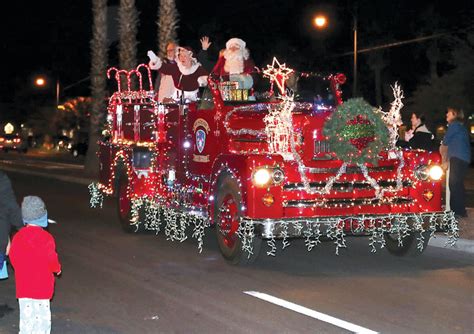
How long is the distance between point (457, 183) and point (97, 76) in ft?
60.4

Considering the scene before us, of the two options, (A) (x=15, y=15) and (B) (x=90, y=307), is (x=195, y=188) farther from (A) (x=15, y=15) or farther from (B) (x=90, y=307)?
(A) (x=15, y=15)

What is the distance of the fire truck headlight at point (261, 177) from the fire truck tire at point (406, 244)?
2.40 m

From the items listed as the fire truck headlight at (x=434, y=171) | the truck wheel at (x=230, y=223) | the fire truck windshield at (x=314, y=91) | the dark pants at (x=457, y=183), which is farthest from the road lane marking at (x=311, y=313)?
the dark pants at (x=457, y=183)


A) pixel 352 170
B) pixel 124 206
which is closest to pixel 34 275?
pixel 352 170

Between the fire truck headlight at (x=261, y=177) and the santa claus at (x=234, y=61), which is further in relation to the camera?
the santa claus at (x=234, y=61)

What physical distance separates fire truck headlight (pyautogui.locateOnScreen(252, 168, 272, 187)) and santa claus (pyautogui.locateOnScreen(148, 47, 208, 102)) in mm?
3185

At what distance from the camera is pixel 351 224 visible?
10320mm

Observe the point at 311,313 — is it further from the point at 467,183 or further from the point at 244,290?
the point at 467,183

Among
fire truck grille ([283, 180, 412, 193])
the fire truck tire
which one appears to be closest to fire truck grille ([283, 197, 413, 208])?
fire truck grille ([283, 180, 412, 193])

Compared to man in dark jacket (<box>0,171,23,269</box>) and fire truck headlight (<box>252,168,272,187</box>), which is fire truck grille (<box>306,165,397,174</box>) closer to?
fire truck headlight (<box>252,168,272,187</box>)

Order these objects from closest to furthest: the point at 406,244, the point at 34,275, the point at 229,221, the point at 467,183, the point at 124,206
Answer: the point at 34,275
the point at 229,221
the point at 406,244
the point at 124,206
the point at 467,183

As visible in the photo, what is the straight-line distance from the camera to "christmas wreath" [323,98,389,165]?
10477 millimetres

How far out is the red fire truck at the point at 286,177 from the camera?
10.2 m

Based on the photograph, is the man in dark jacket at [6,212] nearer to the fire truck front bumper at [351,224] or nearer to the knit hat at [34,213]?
the knit hat at [34,213]
